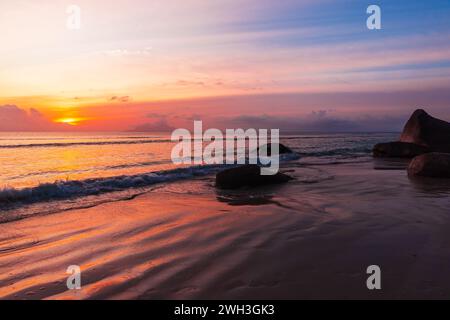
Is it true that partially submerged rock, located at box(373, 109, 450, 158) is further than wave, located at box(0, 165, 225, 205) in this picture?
Yes

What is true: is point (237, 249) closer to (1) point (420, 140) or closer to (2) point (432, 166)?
(2) point (432, 166)

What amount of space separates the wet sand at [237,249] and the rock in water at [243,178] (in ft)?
7.43

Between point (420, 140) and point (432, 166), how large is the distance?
1146 centimetres

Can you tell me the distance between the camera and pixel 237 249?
455cm

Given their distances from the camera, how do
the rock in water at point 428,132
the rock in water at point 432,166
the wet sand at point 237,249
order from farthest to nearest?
the rock in water at point 428,132, the rock in water at point 432,166, the wet sand at point 237,249

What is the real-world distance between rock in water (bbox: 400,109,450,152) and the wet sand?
1444 centimetres

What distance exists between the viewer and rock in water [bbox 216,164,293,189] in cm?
1027

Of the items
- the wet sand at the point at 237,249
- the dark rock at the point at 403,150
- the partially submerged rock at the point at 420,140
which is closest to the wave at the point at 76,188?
the wet sand at the point at 237,249

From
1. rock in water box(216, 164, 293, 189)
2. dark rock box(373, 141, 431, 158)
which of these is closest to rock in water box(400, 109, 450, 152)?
dark rock box(373, 141, 431, 158)

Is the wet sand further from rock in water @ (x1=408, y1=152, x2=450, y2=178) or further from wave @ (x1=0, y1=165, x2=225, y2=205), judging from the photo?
rock in water @ (x1=408, y1=152, x2=450, y2=178)

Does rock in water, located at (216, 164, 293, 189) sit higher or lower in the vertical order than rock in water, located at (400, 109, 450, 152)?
lower

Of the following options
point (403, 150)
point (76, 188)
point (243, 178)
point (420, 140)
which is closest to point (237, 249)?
point (243, 178)

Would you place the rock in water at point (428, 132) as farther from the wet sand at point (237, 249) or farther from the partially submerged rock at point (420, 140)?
the wet sand at point (237, 249)

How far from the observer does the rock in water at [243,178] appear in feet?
33.7
